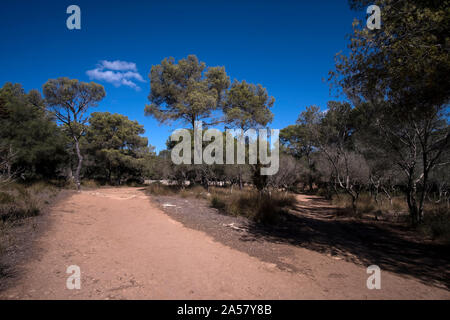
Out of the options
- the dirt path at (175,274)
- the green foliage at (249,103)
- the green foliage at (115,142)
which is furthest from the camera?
the green foliage at (115,142)

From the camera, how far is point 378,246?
18.9ft

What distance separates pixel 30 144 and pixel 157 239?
16454 millimetres

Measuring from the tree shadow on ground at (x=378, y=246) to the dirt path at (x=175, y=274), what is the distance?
562 mm

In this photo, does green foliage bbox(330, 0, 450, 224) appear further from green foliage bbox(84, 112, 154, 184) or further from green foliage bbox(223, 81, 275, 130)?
green foliage bbox(84, 112, 154, 184)

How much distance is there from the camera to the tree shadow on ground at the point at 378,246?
4039 millimetres

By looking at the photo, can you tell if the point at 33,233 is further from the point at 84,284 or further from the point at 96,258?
the point at 84,284

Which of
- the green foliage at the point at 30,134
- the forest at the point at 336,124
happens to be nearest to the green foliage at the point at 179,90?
the forest at the point at 336,124

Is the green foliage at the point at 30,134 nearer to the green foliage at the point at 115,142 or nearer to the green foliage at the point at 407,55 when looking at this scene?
the green foliage at the point at 115,142

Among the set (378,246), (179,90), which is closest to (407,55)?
(378,246)

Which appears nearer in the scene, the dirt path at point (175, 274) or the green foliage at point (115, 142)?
the dirt path at point (175, 274)

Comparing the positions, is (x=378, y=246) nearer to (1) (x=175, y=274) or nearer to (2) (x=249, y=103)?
(1) (x=175, y=274)

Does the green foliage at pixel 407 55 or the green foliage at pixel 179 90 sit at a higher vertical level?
the green foliage at pixel 179 90

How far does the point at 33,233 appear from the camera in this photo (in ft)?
15.8
